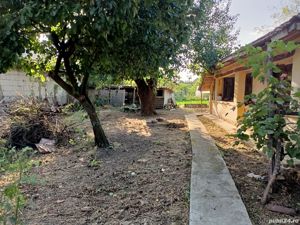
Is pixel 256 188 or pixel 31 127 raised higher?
pixel 31 127

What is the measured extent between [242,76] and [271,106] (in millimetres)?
7893

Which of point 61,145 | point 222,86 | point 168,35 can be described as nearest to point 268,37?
point 168,35

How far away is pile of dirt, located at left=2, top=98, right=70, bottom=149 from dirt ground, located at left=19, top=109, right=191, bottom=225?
1069mm

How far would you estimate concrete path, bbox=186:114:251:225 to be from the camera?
9.62ft

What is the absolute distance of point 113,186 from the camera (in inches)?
181

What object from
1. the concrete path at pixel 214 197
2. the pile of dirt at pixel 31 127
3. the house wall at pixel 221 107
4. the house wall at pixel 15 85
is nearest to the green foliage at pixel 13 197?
the pile of dirt at pixel 31 127

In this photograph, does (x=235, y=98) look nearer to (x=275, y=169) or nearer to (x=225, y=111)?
(x=225, y=111)

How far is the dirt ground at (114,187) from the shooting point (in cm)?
346

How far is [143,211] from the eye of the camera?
3498 millimetres

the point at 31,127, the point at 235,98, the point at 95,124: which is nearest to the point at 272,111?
the point at 95,124

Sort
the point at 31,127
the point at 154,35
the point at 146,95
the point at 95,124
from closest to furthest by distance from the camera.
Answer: the point at 154,35 < the point at 95,124 < the point at 31,127 < the point at 146,95

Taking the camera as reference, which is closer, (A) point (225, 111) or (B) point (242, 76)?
(B) point (242, 76)

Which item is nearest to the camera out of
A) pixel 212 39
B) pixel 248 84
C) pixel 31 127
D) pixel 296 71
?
pixel 296 71

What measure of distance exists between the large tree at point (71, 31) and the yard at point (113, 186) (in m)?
1.15
